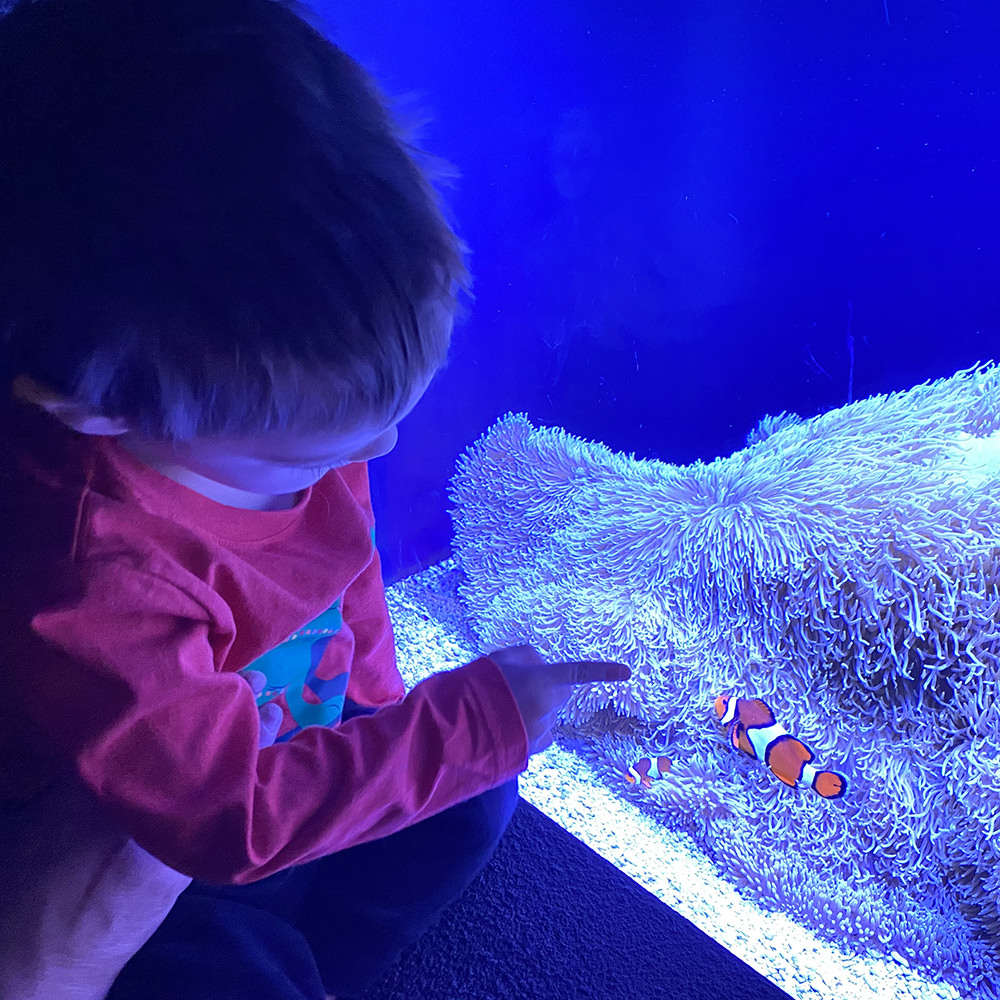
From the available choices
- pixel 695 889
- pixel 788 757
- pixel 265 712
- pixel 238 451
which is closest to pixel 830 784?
pixel 788 757

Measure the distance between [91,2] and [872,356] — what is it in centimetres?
89

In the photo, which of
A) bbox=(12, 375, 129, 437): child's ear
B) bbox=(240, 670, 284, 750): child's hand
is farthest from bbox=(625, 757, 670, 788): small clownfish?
bbox=(12, 375, 129, 437): child's ear

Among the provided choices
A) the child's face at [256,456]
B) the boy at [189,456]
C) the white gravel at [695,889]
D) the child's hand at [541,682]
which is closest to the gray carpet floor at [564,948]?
the white gravel at [695,889]

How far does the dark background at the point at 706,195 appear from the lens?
31.3 inches

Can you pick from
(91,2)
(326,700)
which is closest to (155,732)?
(326,700)

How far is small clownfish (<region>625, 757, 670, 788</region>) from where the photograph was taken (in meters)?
0.90

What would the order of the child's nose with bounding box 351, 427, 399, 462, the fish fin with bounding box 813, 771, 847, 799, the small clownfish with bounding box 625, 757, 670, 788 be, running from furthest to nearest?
the small clownfish with bounding box 625, 757, 670, 788 < the fish fin with bounding box 813, 771, 847, 799 < the child's nose with bounding box 351, 427, 399, 462

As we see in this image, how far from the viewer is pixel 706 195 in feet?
3.15

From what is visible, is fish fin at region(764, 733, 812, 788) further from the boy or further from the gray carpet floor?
the boy

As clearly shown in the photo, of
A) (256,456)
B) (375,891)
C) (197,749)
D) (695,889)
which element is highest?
(256,456)

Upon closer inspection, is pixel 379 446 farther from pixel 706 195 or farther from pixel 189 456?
pixel 706 195

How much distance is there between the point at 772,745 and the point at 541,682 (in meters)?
0.42

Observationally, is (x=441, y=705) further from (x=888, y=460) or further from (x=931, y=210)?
(x=931, y=210)

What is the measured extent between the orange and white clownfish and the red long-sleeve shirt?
17.1 inches
